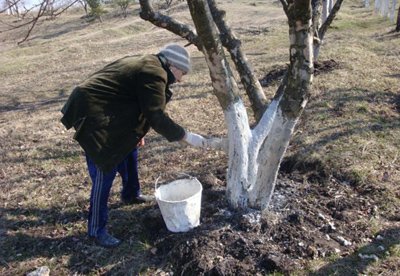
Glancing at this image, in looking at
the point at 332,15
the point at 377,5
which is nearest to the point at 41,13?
the point at 332,15

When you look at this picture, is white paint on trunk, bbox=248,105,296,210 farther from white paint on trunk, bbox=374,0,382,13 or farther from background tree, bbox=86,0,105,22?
background tree, bbox=86,0,105,22


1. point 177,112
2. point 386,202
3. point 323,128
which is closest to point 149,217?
point 386,202

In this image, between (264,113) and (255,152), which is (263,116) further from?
(255,152)

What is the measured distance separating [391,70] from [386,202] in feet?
17.8

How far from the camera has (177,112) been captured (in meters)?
6.95

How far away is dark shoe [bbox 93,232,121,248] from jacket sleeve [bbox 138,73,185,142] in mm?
1006

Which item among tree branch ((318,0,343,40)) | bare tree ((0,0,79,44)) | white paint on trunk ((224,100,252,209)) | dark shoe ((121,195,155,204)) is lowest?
dark shoe ((121,195,155,204))

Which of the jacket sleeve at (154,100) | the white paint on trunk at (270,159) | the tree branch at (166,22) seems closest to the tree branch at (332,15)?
the tree branch at (166,22)

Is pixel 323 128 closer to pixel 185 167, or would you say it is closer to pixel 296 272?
pixel 185 167

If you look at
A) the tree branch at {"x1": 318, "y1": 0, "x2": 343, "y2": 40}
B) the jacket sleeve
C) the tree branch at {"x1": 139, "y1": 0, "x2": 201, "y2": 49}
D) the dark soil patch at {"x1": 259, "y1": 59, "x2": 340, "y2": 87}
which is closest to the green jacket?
the jacket sleeve

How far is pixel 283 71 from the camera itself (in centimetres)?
830

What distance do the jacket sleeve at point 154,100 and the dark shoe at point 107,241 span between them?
1.01m

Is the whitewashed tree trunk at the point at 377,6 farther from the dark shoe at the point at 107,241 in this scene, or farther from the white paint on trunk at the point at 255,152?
the dark shoe at the point at 107,241

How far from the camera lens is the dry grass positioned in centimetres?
343
